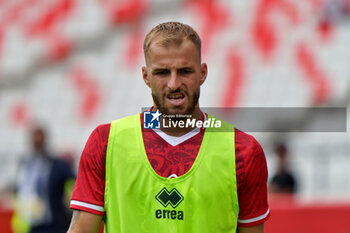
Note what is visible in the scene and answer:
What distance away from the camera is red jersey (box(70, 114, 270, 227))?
2.22 metres

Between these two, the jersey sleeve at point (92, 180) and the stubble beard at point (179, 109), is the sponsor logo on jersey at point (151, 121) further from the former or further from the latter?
the jersey sleeve at point (92, 180)

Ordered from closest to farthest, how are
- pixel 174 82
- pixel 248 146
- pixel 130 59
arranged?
pixel 174 82 → pixel 248 146 → pixel 130 59

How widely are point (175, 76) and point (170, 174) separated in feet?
1.25

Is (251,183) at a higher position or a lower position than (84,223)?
higher

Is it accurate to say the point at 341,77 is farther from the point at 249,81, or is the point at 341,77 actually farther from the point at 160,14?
the point at 160,14

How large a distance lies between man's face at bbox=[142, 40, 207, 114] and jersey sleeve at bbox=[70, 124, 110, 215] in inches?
11.4

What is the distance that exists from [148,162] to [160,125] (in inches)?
7.3

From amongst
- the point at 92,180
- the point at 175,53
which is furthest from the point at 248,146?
the point at 92,180

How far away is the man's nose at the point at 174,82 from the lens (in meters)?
2.16

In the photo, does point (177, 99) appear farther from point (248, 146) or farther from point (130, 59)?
point (130, 59)

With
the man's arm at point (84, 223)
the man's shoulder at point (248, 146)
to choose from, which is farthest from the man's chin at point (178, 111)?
the man's arm at point (84, 223)

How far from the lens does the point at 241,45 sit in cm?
1217

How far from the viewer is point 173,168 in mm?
2234

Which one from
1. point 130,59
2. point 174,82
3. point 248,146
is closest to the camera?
point 174,82
